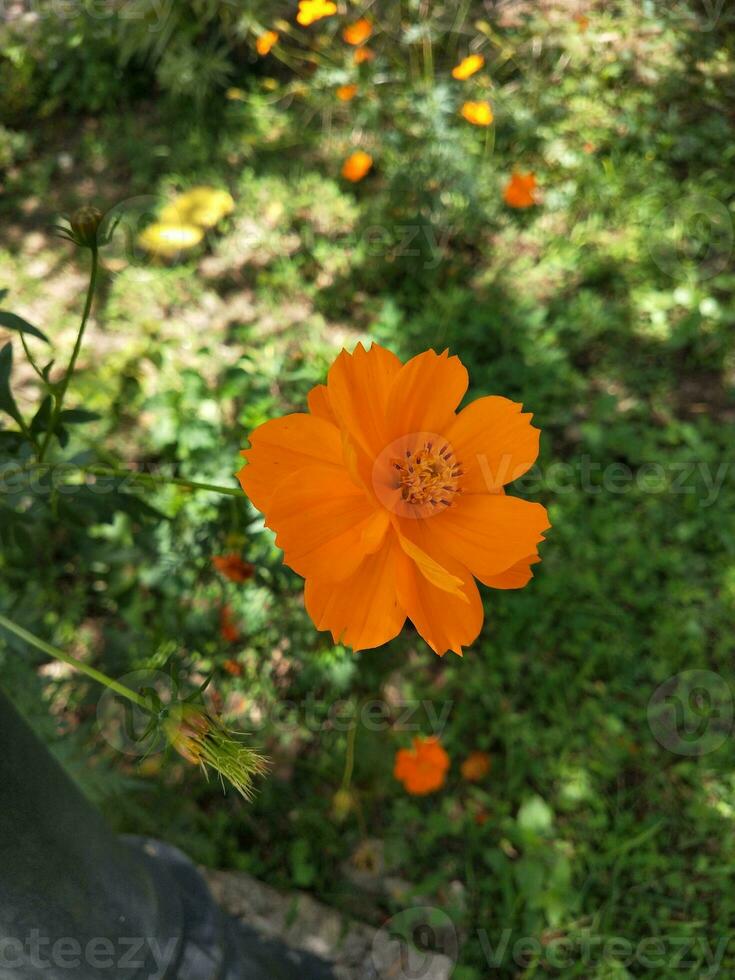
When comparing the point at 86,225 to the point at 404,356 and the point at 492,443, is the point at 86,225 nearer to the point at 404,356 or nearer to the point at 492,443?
the point at 492,443

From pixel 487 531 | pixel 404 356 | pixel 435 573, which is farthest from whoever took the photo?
pixel 404 356

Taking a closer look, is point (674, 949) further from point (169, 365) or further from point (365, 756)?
point (169, 365)

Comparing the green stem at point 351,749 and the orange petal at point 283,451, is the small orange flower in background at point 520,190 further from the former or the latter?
the orange petal at point 283,451

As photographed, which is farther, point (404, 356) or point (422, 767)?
point (404, 356)

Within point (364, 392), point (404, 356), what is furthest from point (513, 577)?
point (404, 356)

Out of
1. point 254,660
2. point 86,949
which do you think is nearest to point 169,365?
point 254,660

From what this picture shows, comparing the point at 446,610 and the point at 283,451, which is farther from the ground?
the point at 283,451

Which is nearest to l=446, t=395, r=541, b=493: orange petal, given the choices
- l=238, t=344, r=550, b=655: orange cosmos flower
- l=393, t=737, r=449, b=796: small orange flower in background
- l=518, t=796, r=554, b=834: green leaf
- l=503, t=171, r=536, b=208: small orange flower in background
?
l=238, t=344, r=550, b=655: orange cosmos flower
